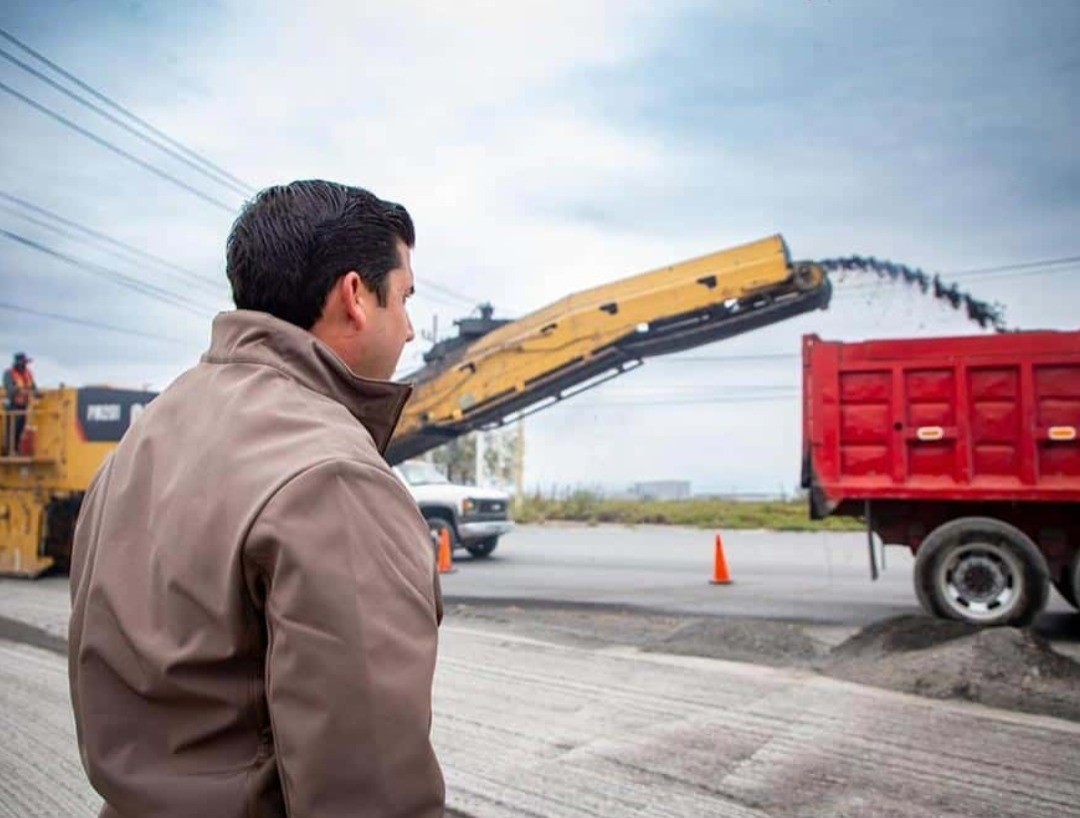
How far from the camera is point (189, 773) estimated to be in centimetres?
117

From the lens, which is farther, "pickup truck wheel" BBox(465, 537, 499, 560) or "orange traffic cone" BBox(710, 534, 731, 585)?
"pickup truck wheel" BBox(465, 537, 499, 560)

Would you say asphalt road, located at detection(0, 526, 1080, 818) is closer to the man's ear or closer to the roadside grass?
the man's ear

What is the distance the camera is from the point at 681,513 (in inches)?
1174

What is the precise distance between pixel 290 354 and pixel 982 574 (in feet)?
27.8

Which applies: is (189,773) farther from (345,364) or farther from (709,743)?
(709,743)

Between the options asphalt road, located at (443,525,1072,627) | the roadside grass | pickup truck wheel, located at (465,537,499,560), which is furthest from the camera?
the roadside grass

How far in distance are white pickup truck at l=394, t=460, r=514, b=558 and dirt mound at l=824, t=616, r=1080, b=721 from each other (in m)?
10.5

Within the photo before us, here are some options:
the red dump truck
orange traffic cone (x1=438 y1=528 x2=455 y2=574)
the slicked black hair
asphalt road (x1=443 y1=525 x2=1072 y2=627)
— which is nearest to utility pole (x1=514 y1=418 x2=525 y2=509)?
asphalt road (x1=443 y1=525 x2=1072 y2=627)

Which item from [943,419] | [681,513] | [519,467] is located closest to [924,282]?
[943,419]

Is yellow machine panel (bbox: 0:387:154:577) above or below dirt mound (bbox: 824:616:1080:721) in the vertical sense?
above

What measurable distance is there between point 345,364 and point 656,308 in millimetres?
11131

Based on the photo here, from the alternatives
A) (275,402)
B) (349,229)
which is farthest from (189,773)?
(349,229)

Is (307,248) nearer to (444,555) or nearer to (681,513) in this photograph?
(444,555)

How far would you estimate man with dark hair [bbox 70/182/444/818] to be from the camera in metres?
1.06
